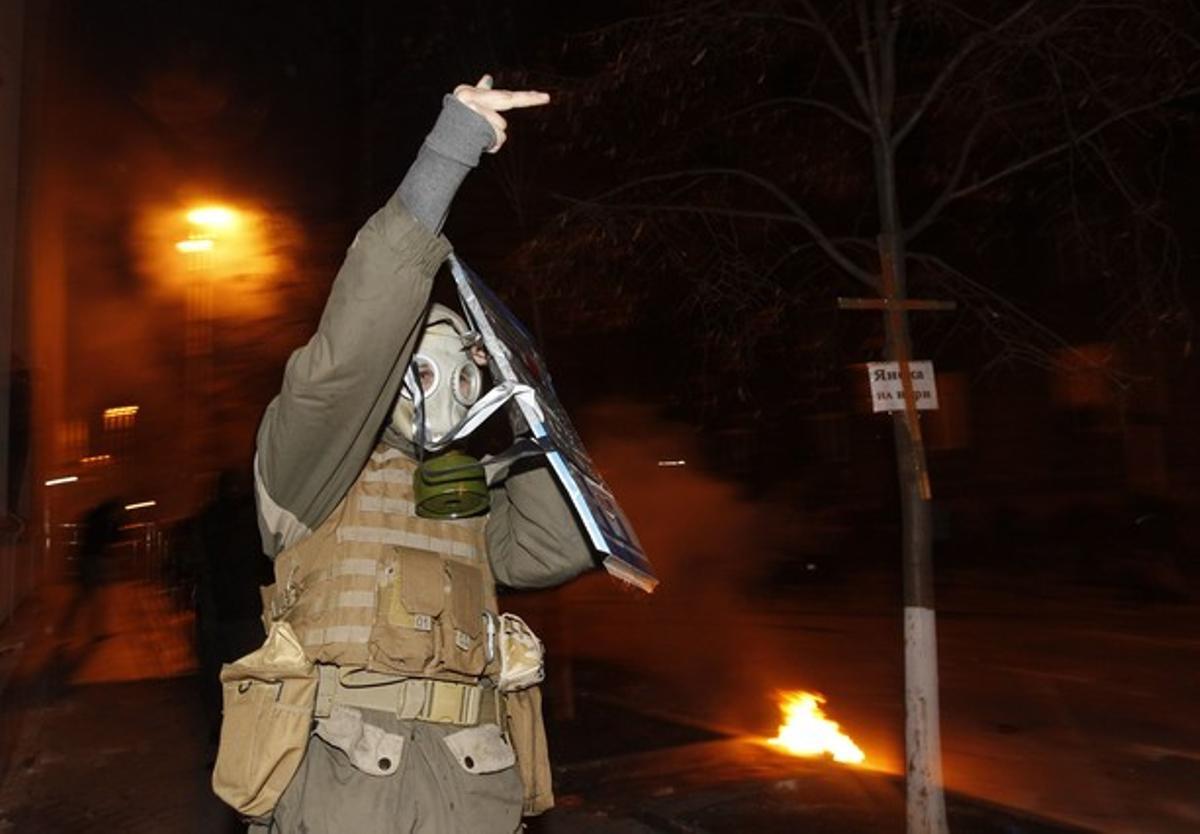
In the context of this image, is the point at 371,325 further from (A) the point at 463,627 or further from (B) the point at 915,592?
(B) the point at 915,592

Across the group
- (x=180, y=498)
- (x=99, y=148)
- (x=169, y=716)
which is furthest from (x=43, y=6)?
(x=180, y=498)

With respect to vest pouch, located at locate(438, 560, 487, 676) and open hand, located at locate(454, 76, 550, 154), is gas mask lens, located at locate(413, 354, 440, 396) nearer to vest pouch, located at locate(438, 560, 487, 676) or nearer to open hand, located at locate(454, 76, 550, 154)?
vest pouch, located at locate(438, 560, 487, 676)

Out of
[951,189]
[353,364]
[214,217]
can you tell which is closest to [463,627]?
[353,364]

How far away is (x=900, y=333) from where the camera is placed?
5.35 meters

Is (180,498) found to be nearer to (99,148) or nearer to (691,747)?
(691,747)

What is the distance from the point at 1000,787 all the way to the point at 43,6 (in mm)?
16171

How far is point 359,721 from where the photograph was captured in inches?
83.0

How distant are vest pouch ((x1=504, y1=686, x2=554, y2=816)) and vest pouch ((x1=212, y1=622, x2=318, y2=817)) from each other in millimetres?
519

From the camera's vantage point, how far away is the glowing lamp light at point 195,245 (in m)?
4.96

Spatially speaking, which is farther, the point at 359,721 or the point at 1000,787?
the point at 1000,787

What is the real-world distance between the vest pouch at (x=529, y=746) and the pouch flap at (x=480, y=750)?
0.17 meters

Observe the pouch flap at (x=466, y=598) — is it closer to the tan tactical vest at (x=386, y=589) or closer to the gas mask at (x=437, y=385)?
the tan tactical vest at (x=386, y=589)

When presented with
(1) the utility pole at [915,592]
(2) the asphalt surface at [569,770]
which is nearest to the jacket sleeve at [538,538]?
(2) the asphalt surface at [569,770]

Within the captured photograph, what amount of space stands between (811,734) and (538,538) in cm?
598
